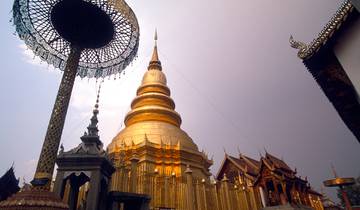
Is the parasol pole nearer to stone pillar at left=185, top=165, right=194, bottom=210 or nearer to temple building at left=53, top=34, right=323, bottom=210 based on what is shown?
temple building at left=53, top=34, right=323, bottom=210

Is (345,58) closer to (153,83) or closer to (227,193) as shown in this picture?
(227,193)

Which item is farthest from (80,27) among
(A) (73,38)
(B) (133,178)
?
(B) (133,178)

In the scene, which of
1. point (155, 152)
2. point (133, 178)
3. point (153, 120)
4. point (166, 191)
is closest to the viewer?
point (133, 178)

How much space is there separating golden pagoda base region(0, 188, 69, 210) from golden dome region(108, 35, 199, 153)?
492 inches

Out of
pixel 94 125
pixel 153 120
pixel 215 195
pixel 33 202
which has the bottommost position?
pixel 33 202

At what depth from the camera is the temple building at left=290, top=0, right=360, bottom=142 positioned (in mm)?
6820

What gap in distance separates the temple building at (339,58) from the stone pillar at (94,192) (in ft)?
25.1

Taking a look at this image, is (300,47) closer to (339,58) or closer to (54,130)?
(339,58)

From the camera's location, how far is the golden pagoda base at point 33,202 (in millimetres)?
4898

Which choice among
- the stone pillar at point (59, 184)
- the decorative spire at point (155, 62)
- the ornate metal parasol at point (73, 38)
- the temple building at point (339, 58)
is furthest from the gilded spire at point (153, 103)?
the temple building at point (339, 58)

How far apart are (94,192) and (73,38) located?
5764mm

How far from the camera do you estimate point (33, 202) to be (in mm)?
4973

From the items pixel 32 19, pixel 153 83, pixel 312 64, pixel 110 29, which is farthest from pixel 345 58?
pixel 153 83

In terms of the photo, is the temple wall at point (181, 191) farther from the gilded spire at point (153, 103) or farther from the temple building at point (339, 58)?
the temple building at point (339, 58)
